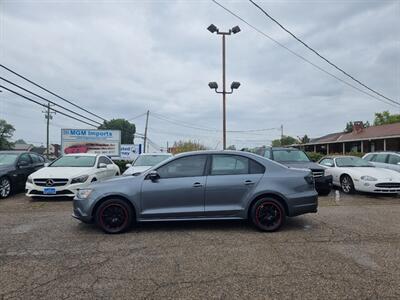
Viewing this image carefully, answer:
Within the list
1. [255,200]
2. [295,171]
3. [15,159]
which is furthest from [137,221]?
[15,159]

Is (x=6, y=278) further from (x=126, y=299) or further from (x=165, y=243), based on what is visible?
(x=165, y=243)

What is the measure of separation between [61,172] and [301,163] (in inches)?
286

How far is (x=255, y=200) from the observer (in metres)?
5.84

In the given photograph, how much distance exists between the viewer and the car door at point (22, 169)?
35.4ft

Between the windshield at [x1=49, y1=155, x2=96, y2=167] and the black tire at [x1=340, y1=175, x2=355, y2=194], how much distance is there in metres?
8.30

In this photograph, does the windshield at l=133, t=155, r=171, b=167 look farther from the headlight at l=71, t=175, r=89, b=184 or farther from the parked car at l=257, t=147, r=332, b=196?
the parked car at l=257, t=147, r=332, b=196

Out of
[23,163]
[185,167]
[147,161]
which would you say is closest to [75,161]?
[23,163]

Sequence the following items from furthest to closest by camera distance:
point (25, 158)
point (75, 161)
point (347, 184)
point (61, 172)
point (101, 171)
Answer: point (25, 158) < point (347, 184) < point (75, 161) < point (101, 171) < point (61, 172)

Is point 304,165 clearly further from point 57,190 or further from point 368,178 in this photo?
point 57,190

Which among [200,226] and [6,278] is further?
[200,226]

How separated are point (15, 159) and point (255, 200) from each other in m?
8.90

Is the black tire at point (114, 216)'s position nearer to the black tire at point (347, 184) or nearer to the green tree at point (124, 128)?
the black tire at point (347, 184)

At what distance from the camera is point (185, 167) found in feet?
19.5

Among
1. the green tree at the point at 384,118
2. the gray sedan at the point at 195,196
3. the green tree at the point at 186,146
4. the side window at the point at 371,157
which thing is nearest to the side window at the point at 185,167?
the gray sedan at the point at 195,196
